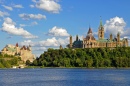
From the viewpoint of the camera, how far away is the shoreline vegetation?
557 feet

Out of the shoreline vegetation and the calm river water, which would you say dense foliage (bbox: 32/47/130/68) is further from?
the calm river water

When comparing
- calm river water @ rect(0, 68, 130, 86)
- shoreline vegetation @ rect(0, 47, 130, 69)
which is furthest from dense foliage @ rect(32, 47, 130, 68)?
calm river water @ rect(0, 68, 130, 86)

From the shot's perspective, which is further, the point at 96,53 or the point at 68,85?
the point at 96,53

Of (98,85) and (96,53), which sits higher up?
(96,53)

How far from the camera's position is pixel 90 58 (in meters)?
181

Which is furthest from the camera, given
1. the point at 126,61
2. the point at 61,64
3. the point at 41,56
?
the point at 41,56

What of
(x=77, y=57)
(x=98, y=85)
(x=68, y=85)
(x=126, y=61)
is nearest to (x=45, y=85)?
(x=68, y=85)

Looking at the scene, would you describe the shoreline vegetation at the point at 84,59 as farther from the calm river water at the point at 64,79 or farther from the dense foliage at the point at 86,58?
the calm river water at the point at 64,79

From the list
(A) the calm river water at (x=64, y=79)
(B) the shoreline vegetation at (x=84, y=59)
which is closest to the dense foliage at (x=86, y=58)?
(B) the shoreline vegetation at (x=84, y=59)

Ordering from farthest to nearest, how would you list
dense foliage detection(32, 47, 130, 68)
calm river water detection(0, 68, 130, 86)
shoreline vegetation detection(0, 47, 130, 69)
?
dense foliage detection(32, 47, 130, 68) < shoreline vegetation detection(0, 47, 130, 69) < calm river water detection(0, 68, 130, 86)

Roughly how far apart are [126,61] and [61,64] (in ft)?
107

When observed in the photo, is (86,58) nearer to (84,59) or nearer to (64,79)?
(84,59)

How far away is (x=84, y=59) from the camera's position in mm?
178000

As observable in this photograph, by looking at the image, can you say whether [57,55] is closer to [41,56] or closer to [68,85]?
[41,56]
